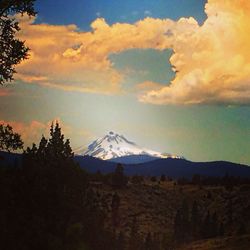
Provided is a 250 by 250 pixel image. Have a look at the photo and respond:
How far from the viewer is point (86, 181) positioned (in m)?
48.2

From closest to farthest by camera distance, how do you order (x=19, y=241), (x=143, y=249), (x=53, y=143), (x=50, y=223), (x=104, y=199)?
(x=19, y=241) < (x=50, y=223) < (x=53, y=143) < (x=143, y=249) < (x=104, y=199)

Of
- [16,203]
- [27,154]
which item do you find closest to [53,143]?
[27,154]

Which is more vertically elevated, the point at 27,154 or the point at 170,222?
the point at 27,154

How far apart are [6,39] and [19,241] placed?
41.9 ft

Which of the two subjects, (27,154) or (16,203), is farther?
(27,154)

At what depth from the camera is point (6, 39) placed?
18.8 m

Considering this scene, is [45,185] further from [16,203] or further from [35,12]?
[35,12]

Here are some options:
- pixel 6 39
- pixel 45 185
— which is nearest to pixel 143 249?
pixel 45 185

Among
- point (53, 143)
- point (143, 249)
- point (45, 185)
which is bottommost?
point (143, 249)

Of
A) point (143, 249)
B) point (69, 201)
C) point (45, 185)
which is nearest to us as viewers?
point (45, 185)

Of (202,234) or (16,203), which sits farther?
(202,234)

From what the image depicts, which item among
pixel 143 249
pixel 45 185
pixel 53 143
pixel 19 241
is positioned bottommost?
pixel 143 249

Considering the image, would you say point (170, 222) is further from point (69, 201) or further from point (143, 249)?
point (69, 201)

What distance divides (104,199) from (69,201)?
486 feet
